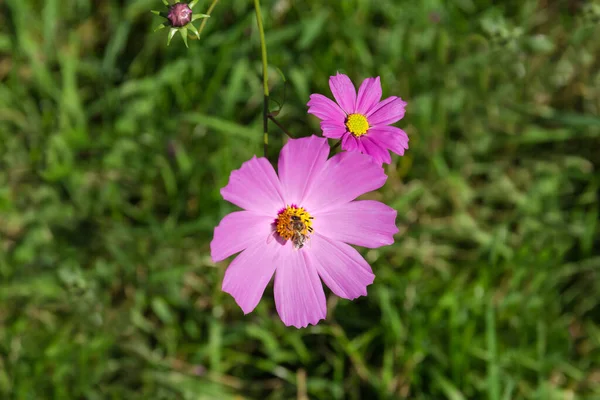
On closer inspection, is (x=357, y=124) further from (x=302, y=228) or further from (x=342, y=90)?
(x=302, y=228)

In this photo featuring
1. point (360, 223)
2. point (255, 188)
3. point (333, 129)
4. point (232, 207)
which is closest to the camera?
point (333, 129)

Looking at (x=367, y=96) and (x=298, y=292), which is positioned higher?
(x=367, y=96)

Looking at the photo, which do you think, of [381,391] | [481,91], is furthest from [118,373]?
[481,91]

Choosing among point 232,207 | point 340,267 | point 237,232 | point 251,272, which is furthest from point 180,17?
point 232,207

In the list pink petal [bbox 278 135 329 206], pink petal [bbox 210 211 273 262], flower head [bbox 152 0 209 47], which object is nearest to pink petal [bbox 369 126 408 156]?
pink petal [bbox 278 135 329 206]

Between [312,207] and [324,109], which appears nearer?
[324,109]

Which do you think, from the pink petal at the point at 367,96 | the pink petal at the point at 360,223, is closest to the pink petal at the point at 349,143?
the pink petal at the point at 367,96

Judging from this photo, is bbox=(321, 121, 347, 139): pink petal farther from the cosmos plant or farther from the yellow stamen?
the yellow stamen

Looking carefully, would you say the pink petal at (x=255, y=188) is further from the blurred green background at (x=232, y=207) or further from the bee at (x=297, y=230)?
the blurred green background at (x=232, y=207)
